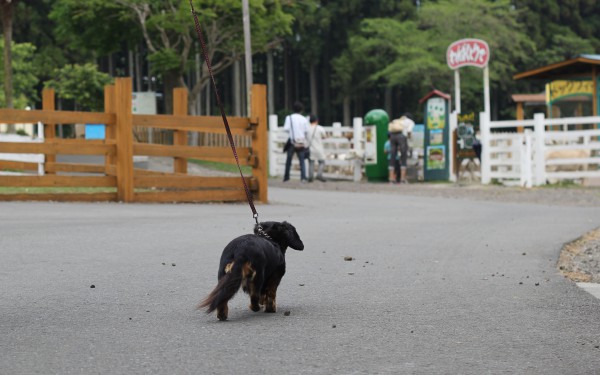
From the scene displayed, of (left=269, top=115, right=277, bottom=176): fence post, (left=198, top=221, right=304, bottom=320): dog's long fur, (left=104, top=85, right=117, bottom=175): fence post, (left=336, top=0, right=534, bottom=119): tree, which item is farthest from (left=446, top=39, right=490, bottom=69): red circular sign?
(left=336, top=0, right=534, bottom=119): tree

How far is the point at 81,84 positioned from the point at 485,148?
3441cm

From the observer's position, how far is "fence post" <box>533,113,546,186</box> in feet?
83.5

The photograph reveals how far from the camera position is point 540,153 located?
85.0 feet

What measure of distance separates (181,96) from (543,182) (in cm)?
1009

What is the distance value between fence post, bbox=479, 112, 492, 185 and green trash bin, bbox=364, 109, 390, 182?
295 centimetres

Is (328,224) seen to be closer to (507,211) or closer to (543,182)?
(507,211)

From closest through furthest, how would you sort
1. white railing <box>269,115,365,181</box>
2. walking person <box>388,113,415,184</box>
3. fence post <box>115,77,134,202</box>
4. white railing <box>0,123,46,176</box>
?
fence post <box>115,77,134,202</box> < white railing <box>0,123,46,176</box> < walking person <box>388,113,415,184</box> < white railing <box>269,115,365,181</box>

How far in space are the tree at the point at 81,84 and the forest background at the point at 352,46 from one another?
0.07 metres

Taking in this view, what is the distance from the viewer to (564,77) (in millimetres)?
32531

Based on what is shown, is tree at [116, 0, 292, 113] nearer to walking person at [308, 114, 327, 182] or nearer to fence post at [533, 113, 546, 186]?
walking person at [308, 114, 327, 182]

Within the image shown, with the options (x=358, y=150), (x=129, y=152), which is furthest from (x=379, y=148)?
(x=129, y=152)

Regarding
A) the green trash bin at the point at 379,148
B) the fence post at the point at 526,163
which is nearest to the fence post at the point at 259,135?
the fence post at the point at 526,163

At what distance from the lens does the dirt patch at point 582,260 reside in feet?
32.2

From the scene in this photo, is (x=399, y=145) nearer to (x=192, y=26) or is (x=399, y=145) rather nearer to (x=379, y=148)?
(x=379, y=148)
